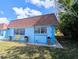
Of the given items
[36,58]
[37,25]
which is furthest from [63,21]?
[36,58]

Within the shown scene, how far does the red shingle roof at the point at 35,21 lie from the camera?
1292cm

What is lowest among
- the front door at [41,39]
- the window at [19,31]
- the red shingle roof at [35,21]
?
the front door at [41,39]

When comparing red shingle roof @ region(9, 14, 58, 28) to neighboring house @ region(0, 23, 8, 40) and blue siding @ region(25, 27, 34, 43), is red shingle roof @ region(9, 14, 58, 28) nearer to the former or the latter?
blue siding @ region(25, 27, 34, 43)

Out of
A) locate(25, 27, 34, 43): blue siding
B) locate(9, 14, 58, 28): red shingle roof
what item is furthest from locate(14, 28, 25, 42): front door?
locate(25, 27, 34, 43): blue siding

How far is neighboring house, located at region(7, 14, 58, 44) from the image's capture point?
12.8m

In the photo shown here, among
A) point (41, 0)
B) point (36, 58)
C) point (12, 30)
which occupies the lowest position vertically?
point (36, 58)

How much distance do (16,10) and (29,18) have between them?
4645 mm

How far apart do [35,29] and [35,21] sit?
2.51 ft

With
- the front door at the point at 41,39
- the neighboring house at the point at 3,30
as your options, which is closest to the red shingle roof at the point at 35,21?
the neighboring house at the point at 3,30

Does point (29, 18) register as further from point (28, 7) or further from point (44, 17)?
point (28, 7)

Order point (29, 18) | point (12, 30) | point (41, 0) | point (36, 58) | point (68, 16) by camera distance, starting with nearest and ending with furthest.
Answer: point (36, 58) → point (41, 0) → point (68, 16) → point (29, 18) → point (12, 30)

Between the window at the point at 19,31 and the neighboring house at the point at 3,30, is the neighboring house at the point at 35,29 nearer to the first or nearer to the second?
the window at the point at 19,31

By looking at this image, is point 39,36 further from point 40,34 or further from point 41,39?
point 41,39

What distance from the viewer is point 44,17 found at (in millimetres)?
13898
